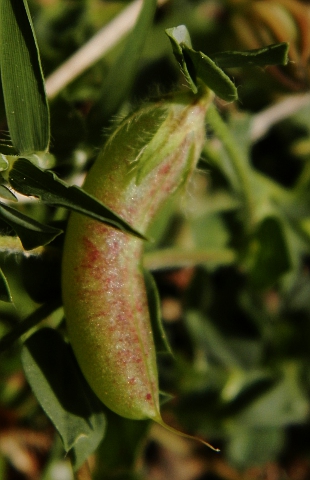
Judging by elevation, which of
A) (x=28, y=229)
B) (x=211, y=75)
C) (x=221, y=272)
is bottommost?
(x=221, y=272)

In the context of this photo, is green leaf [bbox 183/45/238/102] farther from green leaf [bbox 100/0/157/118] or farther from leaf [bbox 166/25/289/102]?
green leaf [bbox 100/0/157/118]

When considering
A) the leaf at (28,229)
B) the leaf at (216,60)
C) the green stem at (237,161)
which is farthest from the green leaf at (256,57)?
the leaf at (28,229)

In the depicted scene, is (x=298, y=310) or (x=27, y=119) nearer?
(x=27, y=119)

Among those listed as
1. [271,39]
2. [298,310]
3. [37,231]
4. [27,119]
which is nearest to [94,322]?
[37,231]

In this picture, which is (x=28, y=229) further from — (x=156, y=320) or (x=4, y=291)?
(x=156, y=320)

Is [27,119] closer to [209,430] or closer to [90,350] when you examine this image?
[90,350]

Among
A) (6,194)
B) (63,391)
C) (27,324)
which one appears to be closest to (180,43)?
(6,194)

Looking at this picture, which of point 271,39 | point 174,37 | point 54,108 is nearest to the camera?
point 174,37

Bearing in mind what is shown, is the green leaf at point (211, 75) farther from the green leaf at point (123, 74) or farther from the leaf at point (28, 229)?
the green leaf at point (123, 74)
